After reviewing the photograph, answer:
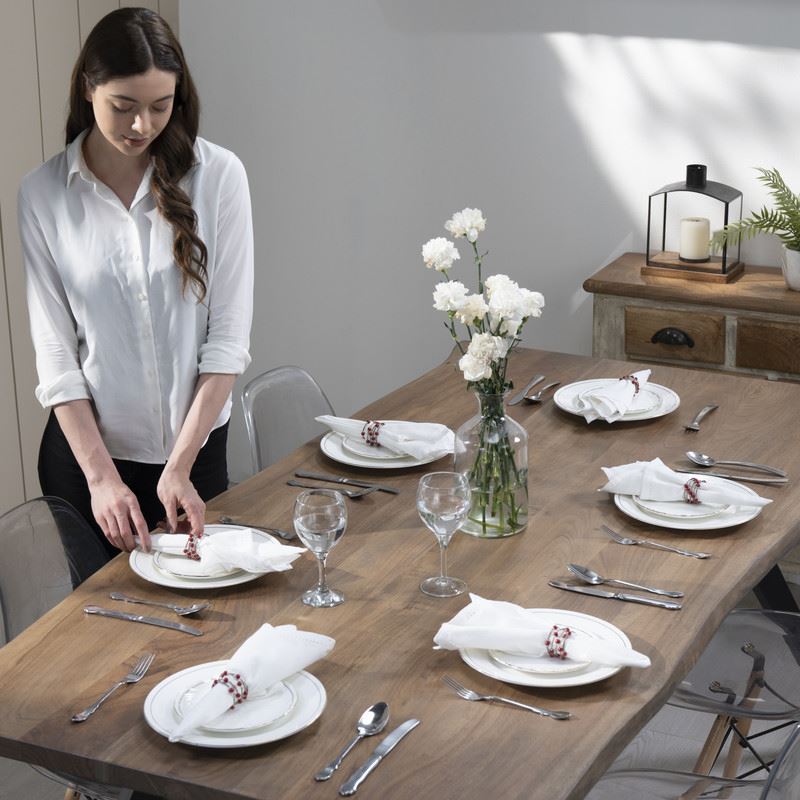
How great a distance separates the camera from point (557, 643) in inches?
68.9

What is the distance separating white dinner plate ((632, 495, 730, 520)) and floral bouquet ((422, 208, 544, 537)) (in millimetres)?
223

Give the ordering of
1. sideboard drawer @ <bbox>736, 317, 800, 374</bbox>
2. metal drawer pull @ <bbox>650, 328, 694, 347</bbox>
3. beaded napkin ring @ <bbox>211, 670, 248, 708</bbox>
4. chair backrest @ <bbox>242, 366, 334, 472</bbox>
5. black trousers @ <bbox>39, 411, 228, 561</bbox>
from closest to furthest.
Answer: beaded napkin ring @ <bbox>211, 670, 248, 708</bbox>
black trousers @ <bbox>39, 411, 228, 561</bbox>
chair backrest @ <bbox>242, 366, 334, 472</bbox>
sideboard drawer @ <bbox>736, 317, 800, 374</bbox>
metal drawer pull @ <bbox>650, 328, 694, 347</bbox>

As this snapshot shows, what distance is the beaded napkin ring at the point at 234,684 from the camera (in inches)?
64.5

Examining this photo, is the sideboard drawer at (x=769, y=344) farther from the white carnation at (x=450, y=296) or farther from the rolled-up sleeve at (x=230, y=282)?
the white carnation at (x=450, y=296)

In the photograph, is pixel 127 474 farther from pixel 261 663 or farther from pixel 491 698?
pixel 491 698

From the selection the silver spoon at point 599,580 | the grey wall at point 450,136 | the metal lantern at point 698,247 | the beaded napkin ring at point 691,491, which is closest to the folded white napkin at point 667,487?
the beaded napkin ring at point 691,491

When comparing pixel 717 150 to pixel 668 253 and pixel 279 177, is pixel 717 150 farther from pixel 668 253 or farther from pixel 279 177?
pixel 279 177

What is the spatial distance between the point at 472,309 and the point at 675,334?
1.77 metres

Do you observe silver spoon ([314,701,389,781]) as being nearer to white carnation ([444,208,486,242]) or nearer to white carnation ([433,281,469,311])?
white carnation ([433,281,469,311])

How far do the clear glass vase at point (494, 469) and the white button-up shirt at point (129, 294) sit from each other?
57cm

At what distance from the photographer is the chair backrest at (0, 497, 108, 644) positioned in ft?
7.12

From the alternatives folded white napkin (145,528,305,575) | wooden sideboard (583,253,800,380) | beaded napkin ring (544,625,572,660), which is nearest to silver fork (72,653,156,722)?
folded white napkin (145,528,305,575)

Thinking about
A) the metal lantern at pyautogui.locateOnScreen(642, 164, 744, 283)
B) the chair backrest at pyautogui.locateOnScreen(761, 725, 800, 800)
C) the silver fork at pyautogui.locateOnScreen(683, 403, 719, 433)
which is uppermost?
the metal lantern at pyautogui.locateOnScreen(642, 164, 744, 283)

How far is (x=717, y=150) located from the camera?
12.4 feet
